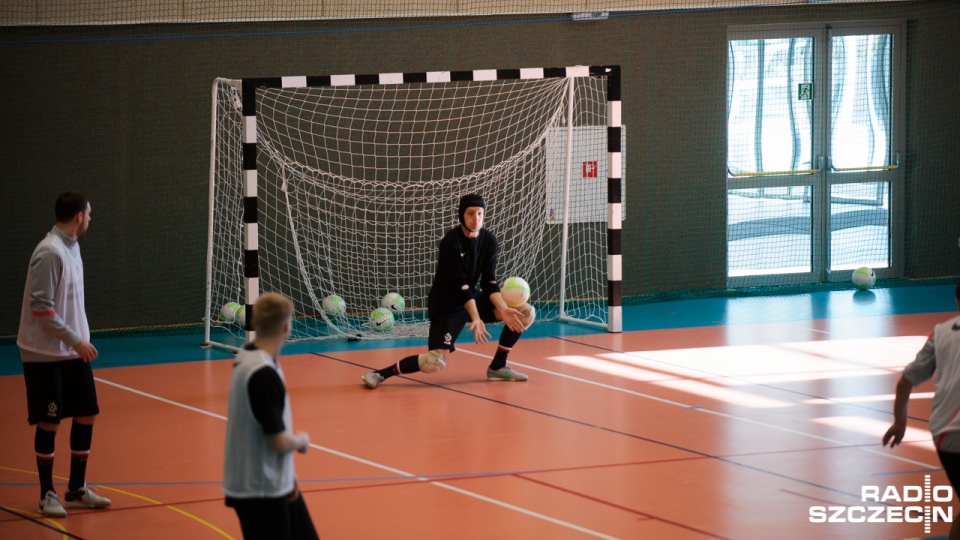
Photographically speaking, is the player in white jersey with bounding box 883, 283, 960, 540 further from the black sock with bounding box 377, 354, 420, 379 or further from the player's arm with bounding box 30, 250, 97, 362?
the black sock with bounding box 377, 354, 420, 379

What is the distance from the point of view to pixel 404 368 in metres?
9.09

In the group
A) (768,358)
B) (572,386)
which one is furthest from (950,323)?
(768,358)

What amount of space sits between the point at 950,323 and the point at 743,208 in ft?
31.6

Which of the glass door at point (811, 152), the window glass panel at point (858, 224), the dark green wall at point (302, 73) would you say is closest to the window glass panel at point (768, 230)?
the glass door at point (811, 152)

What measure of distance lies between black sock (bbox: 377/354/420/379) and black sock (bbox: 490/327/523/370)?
71cm

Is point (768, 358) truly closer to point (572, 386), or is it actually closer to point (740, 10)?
point (572, 386)

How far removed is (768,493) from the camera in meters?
6.39

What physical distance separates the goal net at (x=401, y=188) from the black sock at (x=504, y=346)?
2.69m

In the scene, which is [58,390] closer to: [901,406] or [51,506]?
[51,506]

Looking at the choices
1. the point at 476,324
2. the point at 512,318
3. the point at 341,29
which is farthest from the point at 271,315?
the point at 341,29

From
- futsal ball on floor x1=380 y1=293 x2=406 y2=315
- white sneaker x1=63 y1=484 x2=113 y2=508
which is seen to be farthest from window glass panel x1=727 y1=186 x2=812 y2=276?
white sneaker x1=63 y1=484 x2=113 y2=508

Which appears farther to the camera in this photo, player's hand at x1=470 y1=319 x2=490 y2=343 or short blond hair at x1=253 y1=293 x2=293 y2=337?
player's hand at x1=470 y1=319 x2=490 y2=343

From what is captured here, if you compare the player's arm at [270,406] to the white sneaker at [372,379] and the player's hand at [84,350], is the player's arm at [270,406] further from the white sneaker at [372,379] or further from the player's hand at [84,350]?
the white sneaker at [372,379]

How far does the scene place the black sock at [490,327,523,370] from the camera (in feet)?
30.6
